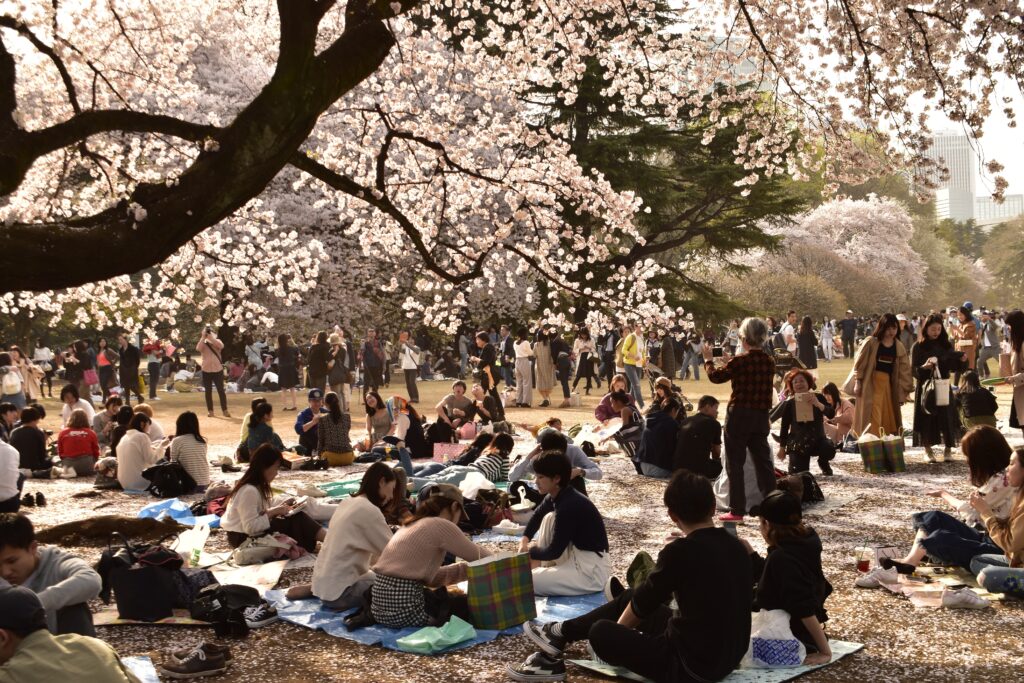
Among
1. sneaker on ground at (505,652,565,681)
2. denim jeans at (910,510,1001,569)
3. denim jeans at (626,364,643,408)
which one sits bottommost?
sneaker on ground at (505,652,565,681)

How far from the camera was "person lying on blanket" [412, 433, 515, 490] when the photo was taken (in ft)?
36.2

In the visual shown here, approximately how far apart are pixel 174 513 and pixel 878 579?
677 cm

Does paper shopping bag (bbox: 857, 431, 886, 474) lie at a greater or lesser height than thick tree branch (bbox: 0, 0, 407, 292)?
lesser

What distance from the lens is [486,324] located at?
33.3m

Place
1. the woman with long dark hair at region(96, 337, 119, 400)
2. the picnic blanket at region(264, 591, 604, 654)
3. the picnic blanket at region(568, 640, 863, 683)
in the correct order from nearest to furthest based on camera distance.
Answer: the picnic blanket at region(568, 640, 863, 683)
the picnic blanket at region(264, 591, 604, 654)
the woman with long dark hair at region(96, 337, 119, 400)

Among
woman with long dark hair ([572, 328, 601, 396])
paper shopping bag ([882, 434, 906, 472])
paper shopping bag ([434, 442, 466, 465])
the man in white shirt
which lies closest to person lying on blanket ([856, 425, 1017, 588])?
paper shopping bag ([882, 434, 906, 472])

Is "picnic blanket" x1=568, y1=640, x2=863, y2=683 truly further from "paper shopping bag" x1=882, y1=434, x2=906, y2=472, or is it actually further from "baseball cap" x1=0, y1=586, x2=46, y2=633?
"paper shopping bag" x1=882, y1=434, x2=906, y2=472

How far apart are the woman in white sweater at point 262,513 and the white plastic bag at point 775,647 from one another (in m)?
3.81

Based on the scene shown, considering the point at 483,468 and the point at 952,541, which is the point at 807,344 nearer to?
the point at 483,468

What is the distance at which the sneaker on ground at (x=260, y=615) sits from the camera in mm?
6580

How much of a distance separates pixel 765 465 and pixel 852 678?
161 inches

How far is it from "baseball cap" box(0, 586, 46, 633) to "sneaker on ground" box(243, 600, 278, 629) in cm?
283

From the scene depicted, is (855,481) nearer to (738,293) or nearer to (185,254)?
(185,254)

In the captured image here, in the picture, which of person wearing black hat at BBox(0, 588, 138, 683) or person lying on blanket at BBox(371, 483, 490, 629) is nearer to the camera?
person wearing black hat at BBox(0, 588, 138, 683)
